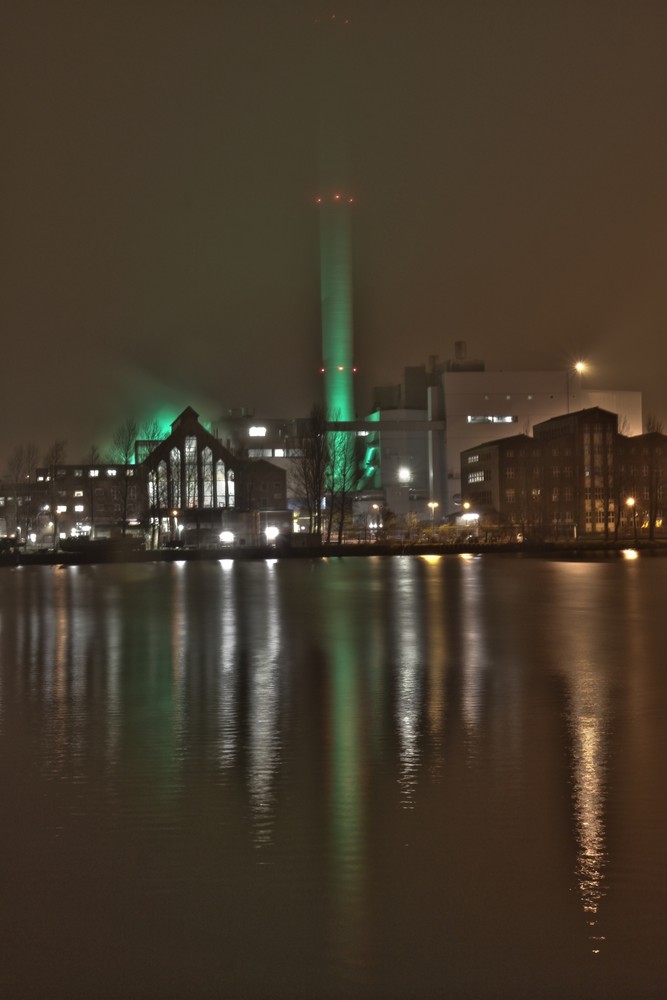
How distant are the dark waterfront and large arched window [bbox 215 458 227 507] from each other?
2766 inches

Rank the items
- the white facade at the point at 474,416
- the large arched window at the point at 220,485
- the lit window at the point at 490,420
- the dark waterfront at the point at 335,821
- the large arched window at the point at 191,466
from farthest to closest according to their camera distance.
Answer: the lit window at the point at 490,420
the white facade at the point at 474,416
the large arched window at the point at 220,485
the large arched window at the point at 191,466
the dark waterfront at the point at 335,821

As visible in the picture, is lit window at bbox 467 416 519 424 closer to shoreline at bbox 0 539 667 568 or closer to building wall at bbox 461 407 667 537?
building wall at bbox 461 407 667 537

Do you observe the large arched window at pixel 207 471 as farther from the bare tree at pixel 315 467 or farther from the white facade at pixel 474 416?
the white facade at pixel 474 416

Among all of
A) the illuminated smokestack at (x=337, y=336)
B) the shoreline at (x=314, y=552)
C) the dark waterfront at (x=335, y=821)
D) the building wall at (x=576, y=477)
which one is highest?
the illuminated smokestack at (x=337, y=336)

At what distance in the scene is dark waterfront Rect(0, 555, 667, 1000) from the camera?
471cm

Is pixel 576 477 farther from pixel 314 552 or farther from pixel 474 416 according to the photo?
pixel 314 552

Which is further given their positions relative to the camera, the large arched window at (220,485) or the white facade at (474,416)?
the white facade at (474,416)

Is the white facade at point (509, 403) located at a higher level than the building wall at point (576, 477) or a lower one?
higher

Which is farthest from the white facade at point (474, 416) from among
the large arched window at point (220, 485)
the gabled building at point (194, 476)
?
the large arched window at point (220, 485)

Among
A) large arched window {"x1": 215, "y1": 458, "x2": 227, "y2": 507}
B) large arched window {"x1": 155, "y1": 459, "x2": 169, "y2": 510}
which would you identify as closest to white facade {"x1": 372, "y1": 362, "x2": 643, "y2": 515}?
large arched window {"x1": 215, "y1": 458, "x2": 227, "y2": 507}

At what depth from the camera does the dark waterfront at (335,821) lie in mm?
4715

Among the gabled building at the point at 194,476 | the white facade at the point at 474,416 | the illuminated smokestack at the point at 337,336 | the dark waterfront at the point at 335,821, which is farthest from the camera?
the illuminated smokestack at the point at 337,336

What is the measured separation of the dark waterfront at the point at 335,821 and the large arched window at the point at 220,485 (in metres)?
70.2

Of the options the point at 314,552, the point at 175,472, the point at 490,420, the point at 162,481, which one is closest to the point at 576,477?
the point at 490,420
